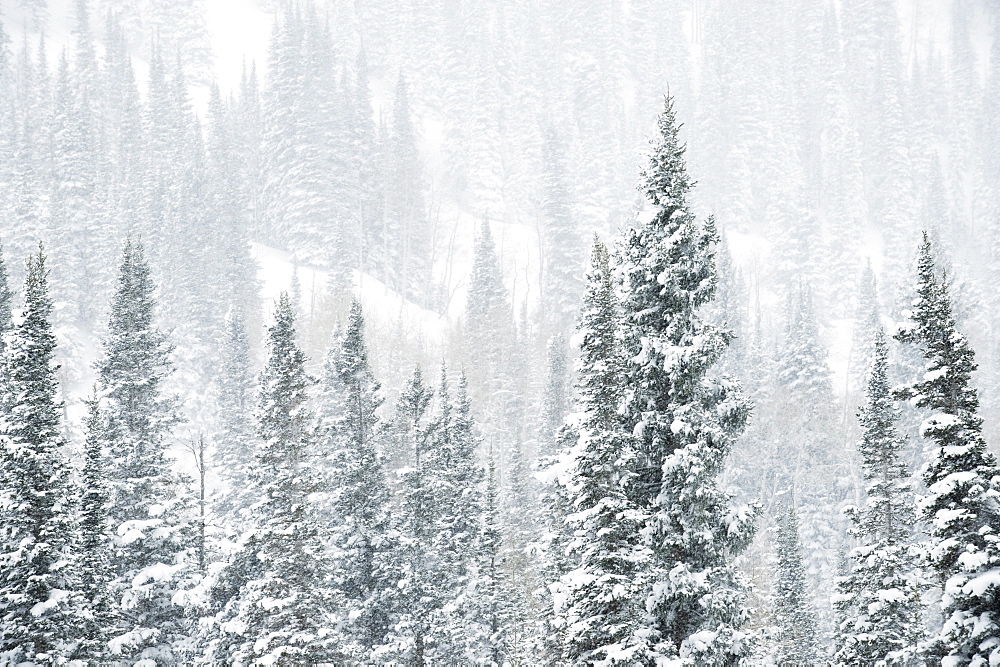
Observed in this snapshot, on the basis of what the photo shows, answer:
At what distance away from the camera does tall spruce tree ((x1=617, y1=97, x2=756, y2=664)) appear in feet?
50.5

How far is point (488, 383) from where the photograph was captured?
69938 millimetres

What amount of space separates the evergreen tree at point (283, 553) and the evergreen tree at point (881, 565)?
14776 millimetres

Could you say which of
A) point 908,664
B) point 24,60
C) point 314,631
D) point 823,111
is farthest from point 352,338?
point 823,111

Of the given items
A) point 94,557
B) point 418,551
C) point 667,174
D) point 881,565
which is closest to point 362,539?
point 418,551

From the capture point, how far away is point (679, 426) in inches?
608

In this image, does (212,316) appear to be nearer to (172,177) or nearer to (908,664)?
(172,177)

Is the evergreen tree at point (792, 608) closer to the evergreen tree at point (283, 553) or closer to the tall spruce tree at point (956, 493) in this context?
the tall spruce tree at point (956, 493)

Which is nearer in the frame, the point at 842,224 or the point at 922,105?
the point at 842,224

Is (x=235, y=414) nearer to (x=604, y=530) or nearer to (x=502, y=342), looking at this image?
(x=502, y=342)

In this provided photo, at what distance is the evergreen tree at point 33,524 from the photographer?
786 inches

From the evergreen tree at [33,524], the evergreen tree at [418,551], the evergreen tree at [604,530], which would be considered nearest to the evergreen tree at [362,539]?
the evergreen tree at [418,551]

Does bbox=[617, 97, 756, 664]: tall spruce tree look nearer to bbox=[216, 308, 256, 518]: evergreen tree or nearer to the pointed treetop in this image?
the pointed treetop

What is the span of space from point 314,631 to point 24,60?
102963mm

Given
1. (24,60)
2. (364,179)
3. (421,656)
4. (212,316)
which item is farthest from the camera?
(24,60)
